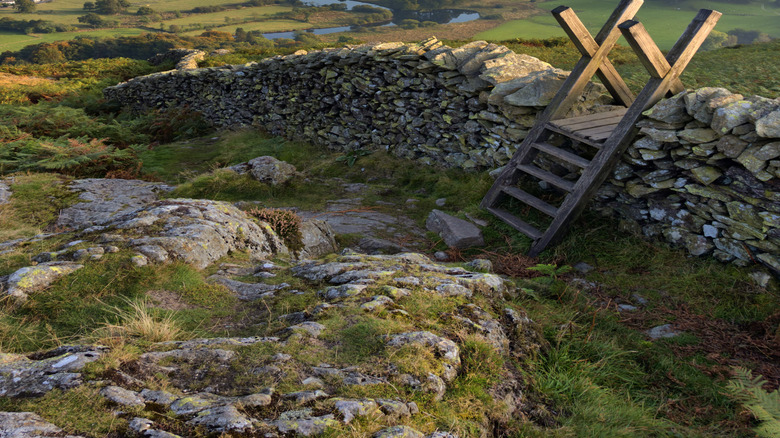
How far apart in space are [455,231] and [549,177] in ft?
5.01

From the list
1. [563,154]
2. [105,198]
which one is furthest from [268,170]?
[563,154]

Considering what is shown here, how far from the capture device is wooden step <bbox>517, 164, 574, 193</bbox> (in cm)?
577

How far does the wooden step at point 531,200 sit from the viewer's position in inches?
231

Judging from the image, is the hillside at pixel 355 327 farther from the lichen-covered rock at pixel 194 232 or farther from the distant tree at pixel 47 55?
the distant tree at pixel 47 55

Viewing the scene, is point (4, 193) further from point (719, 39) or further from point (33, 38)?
point (33, 38)

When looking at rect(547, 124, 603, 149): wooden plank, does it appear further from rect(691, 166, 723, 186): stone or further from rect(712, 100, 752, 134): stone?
rect(712, 100, 752, 134): stone

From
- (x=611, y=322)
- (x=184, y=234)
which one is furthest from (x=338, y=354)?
(x=611, y=322)

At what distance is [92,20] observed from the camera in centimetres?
5478

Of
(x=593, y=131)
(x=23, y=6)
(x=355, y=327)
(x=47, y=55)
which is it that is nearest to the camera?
(x=355, y=327)

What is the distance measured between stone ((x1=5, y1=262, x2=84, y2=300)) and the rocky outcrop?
6286 mm

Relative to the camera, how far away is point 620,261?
5340 millimetres

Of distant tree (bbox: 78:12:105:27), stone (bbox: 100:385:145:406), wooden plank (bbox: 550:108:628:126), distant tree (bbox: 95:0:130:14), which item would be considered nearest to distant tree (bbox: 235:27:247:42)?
distant tree (bbox: 78:12:105:27)

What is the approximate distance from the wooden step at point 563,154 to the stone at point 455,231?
5.01ft

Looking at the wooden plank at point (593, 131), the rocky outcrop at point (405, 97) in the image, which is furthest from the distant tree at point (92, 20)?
the wooden plank at point (593, 131)
